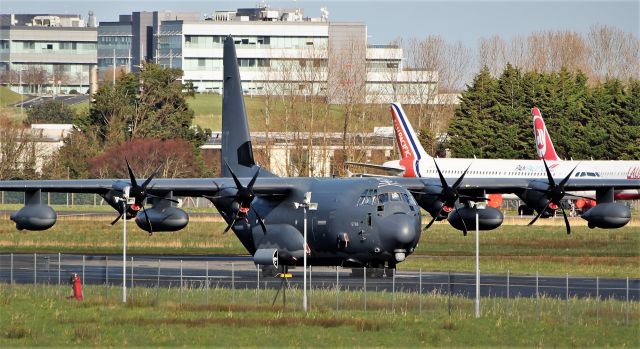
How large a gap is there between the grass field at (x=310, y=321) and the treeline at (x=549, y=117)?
3133 inches

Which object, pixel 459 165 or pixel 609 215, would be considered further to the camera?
pixel 459 165

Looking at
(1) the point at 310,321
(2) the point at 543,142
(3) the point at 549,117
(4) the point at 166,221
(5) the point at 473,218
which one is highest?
(3) the point at 549,117

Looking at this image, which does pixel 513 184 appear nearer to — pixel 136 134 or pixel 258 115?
pixel 136 134

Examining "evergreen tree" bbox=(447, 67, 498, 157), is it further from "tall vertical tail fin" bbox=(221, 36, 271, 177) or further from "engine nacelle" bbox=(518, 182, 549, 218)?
"engine nacelle" bbox=(518, 182, 549, 218)

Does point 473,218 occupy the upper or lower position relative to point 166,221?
upper

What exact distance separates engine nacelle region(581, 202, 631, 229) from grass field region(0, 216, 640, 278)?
9028mm

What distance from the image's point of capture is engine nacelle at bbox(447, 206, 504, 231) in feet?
182

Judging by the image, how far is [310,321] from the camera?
41.5 metres

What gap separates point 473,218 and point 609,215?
19.2 ft

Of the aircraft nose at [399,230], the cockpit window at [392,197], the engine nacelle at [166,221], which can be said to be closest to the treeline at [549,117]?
the cockpit window at [392,197]

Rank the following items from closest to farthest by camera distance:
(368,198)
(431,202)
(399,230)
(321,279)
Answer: (399,230)
(368,198)
(431,202)
(321,279)

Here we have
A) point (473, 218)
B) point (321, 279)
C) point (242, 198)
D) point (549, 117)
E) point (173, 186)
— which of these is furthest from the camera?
point (549, 117)

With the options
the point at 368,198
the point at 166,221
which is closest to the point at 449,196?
the point at 368,198

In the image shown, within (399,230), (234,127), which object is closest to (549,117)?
(234,127)
